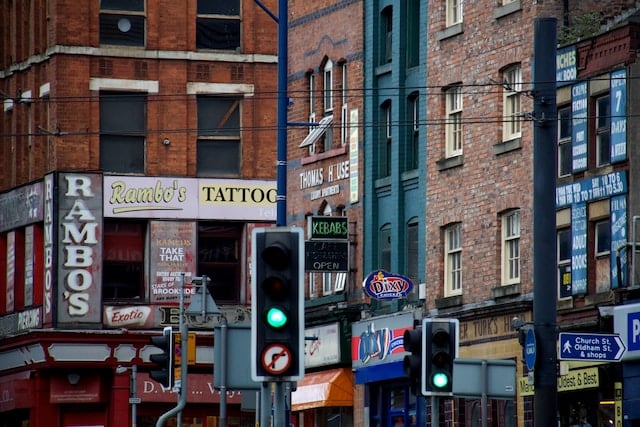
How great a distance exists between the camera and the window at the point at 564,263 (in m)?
42.2

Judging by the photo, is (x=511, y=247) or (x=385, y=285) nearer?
(x=511, y=247)

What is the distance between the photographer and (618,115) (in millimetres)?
40625

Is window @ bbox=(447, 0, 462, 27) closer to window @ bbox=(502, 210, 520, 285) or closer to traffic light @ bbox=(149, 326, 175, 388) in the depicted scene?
window @ bbox=(502, 210, 520, 285)

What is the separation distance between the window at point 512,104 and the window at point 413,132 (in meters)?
4.47

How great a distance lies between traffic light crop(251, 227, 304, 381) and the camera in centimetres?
2088

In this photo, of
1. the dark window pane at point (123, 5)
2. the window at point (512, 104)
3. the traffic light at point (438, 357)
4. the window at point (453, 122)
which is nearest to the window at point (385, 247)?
the window at point (453, 122)

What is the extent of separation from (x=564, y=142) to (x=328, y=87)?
12.7m

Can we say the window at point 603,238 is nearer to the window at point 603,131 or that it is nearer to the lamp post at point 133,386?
the window at point 603,131

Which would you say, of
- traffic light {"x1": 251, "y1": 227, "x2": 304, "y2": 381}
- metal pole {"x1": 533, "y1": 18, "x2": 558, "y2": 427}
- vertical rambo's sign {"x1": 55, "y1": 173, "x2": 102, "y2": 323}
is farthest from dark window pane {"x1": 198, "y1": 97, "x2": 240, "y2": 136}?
traffic light {"x1": 251, "y1": 227, "x2": 304, "y2": 381}

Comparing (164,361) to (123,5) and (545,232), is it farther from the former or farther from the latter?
(123,5)

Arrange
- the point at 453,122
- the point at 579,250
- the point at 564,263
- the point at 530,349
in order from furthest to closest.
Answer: the point at 453,122
the point at 564,263
the point at 579,250
the point at 530,349

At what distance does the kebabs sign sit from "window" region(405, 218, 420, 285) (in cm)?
137

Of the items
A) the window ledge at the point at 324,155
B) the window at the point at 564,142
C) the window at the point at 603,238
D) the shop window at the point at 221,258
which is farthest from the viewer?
the shop window at the point at 221,258

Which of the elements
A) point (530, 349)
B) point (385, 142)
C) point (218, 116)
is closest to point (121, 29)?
point (218, 116)
